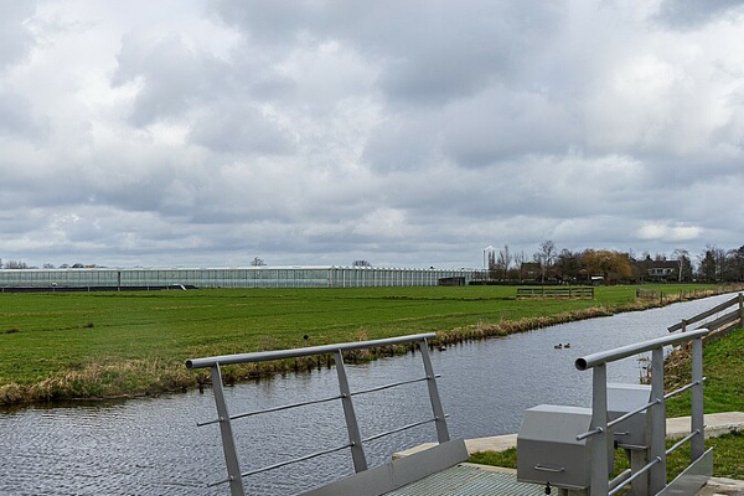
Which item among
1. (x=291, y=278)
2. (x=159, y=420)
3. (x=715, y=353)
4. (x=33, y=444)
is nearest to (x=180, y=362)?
(x=159, y=420)

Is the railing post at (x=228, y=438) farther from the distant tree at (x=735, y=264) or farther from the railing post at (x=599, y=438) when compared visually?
the distant tree at (x=735, y=264)

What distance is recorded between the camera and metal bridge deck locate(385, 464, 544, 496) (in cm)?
770

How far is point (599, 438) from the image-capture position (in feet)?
17.1

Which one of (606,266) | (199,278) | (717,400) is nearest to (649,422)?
(717,400)

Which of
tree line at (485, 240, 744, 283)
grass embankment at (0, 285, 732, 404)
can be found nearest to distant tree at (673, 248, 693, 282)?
tree line at (485, 240, 744, 283)

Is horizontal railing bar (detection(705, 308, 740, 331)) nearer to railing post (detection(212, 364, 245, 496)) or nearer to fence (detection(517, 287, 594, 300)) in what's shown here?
railing post (detection(212, 364, 245, 496))

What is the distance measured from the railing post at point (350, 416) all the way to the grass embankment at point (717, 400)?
2.42m

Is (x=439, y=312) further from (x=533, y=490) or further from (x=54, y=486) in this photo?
(x=533, y=490)

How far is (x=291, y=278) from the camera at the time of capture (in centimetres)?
14862

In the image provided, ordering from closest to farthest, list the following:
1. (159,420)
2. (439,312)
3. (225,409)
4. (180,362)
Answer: (225,409)
(159,420)
(180,362)
(439,312)

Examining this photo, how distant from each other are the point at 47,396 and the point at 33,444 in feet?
17.9

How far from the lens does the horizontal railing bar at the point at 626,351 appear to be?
5016 mm

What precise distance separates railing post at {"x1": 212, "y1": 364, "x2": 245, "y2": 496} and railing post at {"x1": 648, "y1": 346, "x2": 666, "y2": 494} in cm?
352

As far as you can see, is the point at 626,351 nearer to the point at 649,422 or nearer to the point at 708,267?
the point at 649,422
